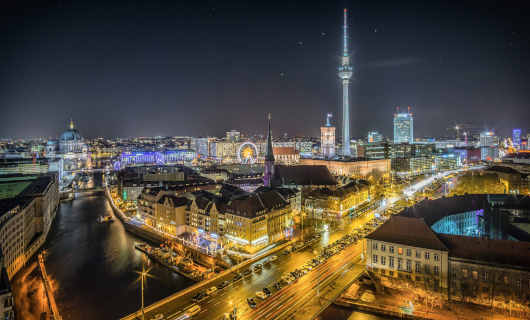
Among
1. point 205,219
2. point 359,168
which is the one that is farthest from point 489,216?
point 359,168

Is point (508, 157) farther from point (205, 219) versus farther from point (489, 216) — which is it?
point (205, 219)

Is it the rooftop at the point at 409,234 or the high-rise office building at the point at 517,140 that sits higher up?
the high-rise office building at the point at 517,140

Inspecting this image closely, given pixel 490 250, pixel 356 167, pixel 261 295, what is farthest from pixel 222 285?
pixel 356 167

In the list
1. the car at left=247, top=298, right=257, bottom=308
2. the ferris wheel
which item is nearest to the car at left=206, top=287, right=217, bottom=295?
the car at left=247, top=298, right=257, bottom=308

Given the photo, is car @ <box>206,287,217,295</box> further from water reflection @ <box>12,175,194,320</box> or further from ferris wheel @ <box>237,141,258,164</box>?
ferris wheel @ <box>237,141,258,164</box>

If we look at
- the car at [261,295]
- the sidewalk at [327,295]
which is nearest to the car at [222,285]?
the car at [261,295]

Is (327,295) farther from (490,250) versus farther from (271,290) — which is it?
(490,250)

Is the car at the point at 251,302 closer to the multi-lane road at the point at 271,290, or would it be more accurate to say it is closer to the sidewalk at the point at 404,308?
the multi-lane road at the point at 271,290
